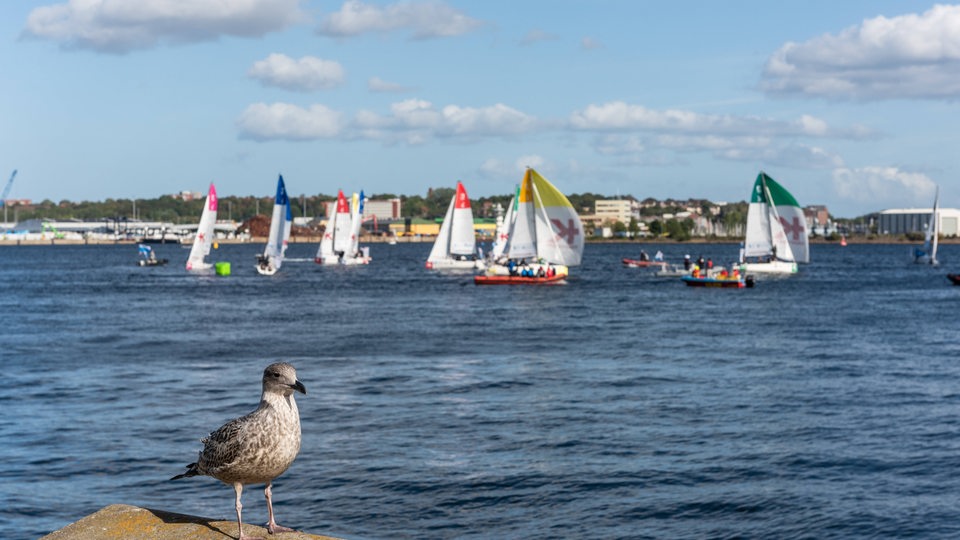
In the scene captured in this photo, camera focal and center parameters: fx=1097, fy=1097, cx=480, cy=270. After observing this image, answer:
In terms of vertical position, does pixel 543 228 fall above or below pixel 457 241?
above

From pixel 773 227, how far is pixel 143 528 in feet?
423

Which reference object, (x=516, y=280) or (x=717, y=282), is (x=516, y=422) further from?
(x=717, y=282)

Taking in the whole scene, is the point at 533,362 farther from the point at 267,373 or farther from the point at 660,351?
the point at 267,373

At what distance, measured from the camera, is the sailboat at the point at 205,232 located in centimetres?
13388

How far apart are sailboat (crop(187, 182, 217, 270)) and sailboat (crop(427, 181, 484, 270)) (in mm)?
29599

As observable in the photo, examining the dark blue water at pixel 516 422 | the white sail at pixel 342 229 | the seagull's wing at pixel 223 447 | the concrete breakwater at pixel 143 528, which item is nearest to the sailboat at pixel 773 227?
the dark blue water at pixel 516 422

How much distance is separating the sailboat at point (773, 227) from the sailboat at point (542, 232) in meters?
28.3

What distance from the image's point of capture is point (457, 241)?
149 meters

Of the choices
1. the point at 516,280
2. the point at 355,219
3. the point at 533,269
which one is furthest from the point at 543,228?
the point at 355,219

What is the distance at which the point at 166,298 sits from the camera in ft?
332

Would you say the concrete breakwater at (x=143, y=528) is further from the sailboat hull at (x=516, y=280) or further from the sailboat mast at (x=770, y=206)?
the sailboat mast at (x=770, y=206)

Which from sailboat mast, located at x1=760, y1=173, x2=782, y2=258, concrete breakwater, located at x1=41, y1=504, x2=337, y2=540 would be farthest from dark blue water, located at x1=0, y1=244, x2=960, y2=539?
sailboat mast, located at x1=760, y1=173, x2=782, y2=258

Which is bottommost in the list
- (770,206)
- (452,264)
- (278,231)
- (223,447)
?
(452,264)

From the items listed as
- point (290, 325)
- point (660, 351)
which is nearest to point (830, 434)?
point (660, 351)
